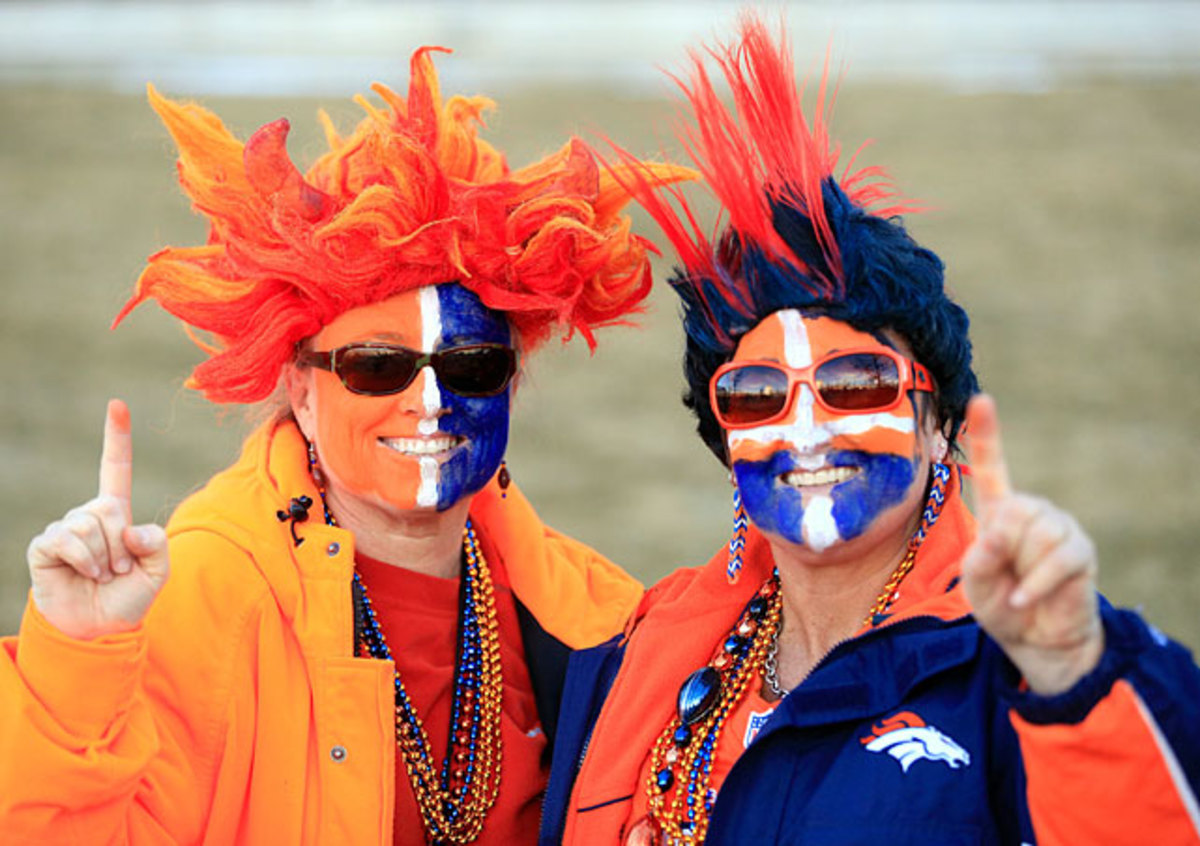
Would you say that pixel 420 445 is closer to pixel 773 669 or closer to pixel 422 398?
pixel 422 398

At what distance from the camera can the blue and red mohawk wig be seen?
2756 millimetres

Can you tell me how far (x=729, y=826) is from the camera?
2592 mm

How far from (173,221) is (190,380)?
9.05 metres

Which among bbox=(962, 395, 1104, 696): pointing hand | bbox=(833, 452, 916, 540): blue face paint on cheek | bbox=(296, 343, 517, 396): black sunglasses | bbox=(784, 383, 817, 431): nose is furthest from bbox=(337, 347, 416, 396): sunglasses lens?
bbox=(962, 395, 1104, 696): pointing hand

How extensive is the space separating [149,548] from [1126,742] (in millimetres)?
1587

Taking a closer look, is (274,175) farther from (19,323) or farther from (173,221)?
(173,221)

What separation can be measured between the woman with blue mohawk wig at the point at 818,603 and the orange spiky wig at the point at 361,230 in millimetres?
289

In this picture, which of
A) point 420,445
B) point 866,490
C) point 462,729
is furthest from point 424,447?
point 866,490

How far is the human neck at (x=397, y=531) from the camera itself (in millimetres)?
3191

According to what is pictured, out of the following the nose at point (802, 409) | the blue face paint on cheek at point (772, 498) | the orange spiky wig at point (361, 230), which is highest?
the orange spiky wig at point (361, 230)

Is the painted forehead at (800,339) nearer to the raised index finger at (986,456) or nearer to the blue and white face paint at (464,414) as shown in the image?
the blue and white face paint at (464,414)

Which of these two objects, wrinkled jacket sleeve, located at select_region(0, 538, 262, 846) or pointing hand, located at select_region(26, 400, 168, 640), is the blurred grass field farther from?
pointing hand, located at select_region(26, 400, 168, 640)

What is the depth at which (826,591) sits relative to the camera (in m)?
2.84

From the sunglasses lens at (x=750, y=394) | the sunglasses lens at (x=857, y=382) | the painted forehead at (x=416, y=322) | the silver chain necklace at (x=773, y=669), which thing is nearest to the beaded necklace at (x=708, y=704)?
the silver chain necklace at (x=773, y=669)
